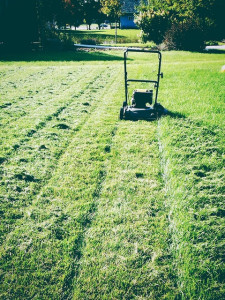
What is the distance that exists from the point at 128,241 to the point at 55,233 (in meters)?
0.86

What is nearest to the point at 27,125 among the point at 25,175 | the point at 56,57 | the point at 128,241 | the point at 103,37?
the point at 25,175

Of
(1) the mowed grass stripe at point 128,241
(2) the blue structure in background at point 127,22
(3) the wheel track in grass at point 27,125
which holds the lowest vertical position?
(1) the mowed grass stripe at point 128,241

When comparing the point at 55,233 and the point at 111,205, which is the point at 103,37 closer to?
the point at 111,205

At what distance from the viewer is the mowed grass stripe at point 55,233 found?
6.86 feet

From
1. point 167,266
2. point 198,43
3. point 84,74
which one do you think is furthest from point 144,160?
point 198,43

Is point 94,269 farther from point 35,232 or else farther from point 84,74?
point 84,74

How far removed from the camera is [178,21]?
76.1 feet

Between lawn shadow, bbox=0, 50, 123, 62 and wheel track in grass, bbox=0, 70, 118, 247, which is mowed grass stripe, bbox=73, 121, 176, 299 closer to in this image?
wheel track in grass, bbox=0, 70, 118, 247

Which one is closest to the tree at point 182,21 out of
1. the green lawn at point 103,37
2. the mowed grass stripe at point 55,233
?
the green lawn at point 103,37

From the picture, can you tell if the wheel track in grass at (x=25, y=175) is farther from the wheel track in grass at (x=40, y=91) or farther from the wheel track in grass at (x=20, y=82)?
the wheel track in grass at (x=20, y=82)

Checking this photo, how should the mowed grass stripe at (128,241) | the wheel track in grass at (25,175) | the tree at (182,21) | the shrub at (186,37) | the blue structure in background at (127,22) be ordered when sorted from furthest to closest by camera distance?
the blue structure in background at (127,22) → the tree at (182,21) → the shrub at (186,37) → the wheel track in grass at (25,175) → the mowed grass stripe at (128,241)

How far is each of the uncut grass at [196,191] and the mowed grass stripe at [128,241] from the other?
0.15 metres

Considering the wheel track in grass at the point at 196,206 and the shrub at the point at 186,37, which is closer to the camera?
the wheel track in grass at the point at 196,206

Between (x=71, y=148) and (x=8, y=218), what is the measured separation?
1.91 metres
